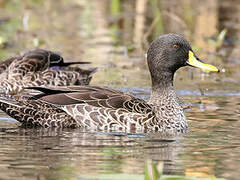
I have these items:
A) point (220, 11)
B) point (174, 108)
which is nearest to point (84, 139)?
point (174, 108)

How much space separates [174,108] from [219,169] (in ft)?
8.51

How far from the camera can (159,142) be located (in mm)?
8852

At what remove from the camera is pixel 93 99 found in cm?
957

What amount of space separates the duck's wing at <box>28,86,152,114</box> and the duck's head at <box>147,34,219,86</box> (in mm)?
603

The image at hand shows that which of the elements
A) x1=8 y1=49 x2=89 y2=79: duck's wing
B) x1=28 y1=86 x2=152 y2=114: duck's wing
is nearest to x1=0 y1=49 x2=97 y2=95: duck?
x1=8 y1=49 x2=89 y2=79: duck's wing

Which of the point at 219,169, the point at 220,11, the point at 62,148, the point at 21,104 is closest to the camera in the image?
the point at 219,169

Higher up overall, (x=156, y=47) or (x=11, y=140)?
(x=156, y=47)

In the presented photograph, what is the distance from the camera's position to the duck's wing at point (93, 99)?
9.51 m

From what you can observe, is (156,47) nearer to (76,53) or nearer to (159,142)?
(159,142)

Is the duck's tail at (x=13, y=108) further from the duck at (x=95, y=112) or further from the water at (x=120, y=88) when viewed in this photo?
the water at (x=120, y=88)

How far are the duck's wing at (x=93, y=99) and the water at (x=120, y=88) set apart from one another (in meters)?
0.42

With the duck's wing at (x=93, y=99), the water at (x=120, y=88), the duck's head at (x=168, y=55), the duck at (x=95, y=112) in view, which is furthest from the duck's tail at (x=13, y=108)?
the duck's head at (x=168, y=55)

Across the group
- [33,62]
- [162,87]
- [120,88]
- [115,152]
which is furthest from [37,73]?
[115,152]

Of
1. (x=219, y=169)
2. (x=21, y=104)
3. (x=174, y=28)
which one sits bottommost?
(x=219, y=169)
